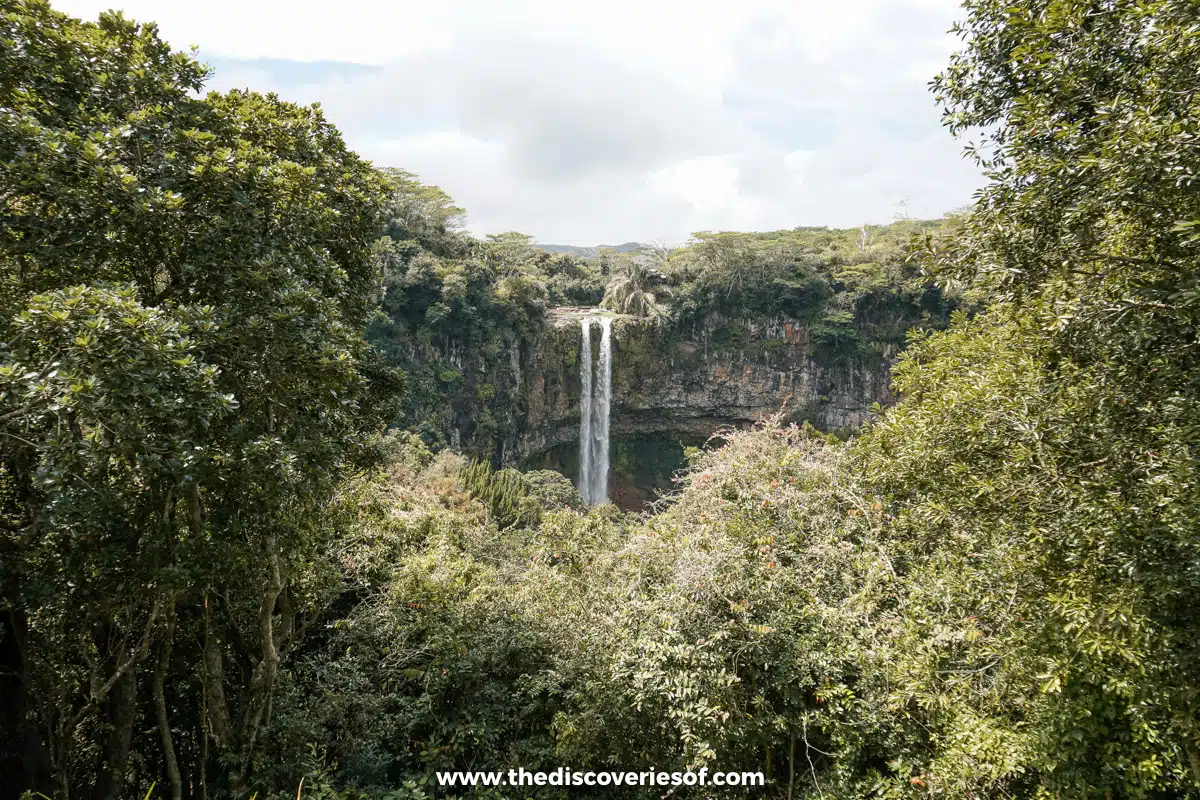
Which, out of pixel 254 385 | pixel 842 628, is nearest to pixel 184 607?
pixel 254 385

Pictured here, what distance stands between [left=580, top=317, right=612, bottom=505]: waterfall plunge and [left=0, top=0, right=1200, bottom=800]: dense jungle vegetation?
65.4 ft

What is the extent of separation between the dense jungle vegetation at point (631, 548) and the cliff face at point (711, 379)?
2000 centimetres

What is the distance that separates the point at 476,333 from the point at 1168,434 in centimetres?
2194

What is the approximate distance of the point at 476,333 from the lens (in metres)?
22.9

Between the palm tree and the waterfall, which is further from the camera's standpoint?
the palm tree

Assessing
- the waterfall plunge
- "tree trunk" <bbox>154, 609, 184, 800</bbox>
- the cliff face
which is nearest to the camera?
"tree trunk" <bbox>154, 609, 184, 800</bbox>

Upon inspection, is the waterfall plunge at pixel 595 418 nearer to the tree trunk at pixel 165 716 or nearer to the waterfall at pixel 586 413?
the waterfall at pixel 586 413

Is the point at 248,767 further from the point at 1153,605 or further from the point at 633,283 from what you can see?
the point at 633,283

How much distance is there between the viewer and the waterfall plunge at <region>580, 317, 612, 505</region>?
26.2 metres

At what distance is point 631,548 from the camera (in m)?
6.71

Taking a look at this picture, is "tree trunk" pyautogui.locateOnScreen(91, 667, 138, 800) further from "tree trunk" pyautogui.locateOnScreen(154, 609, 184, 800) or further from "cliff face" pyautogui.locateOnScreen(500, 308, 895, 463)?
"cliff face" pyautogui.locateOnScreen(500, 308, 895, 463)

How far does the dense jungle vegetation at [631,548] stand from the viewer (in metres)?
2.53

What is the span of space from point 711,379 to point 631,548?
22.6 meters

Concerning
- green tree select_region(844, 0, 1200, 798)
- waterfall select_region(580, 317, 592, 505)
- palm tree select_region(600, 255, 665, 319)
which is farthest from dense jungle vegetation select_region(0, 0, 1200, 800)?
palm tree select_region(600, 255, 665, 319)
